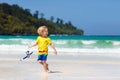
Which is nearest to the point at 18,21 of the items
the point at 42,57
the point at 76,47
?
the point at 76,47

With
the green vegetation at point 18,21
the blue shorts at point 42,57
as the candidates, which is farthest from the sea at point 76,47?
the green vegetation at point 18,21

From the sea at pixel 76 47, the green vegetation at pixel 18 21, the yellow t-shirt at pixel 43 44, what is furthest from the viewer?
the green vegetation at pixel 18 21

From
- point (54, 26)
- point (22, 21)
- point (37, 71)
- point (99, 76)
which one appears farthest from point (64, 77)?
point (54, 26)

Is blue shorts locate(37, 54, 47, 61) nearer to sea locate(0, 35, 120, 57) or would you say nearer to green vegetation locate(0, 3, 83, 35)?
sea locate(0, 35, 120, 57)

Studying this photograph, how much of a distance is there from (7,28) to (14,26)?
6.94 ft

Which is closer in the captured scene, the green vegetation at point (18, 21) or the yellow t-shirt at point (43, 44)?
the yellow t-shirt at point (43, 44)

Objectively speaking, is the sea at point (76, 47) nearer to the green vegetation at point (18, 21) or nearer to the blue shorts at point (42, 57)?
the blue shorts at point (42, 57)

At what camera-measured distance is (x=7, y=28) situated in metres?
114

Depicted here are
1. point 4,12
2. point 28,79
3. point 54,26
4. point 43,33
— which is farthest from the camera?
point 54,26

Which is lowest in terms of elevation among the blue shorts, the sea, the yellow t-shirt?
the sea

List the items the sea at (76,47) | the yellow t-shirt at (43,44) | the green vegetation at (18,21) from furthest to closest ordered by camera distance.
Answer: the green vegetation at (18,21)
the sea at (76,47)
the yellow t-shirt at (43,44)

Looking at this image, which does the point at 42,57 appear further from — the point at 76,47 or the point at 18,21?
the point at 18,21

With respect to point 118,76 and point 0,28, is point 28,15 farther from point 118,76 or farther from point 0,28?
point 118,76

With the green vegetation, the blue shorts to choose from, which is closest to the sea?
the blue shorts
